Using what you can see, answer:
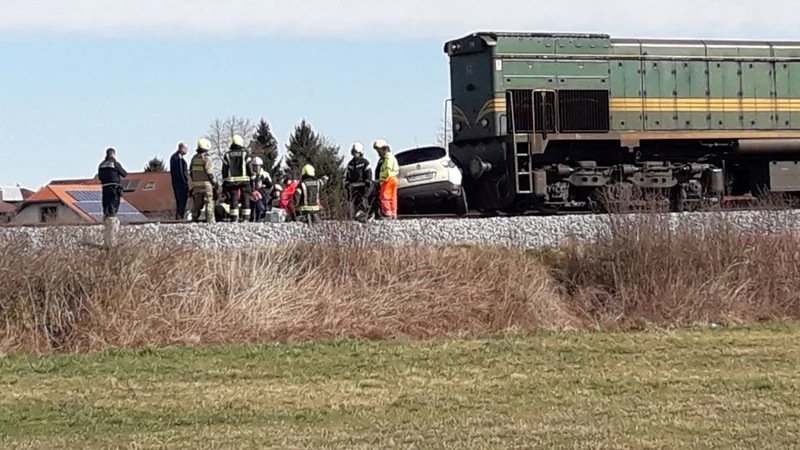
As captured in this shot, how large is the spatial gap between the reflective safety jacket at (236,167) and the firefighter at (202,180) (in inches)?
11.0

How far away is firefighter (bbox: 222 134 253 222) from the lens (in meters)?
17.2

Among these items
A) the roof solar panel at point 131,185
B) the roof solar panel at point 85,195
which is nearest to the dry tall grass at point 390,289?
the roof solar panel at point 85,195

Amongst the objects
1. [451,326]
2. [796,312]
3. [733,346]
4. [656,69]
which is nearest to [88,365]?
[451,326]

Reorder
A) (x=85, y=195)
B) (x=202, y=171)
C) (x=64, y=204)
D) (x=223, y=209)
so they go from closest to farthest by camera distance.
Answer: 1. (x=202, y=171)
2. (x=223, y=209)
3. (x=64, y=204)
4. (x=85, y=195)

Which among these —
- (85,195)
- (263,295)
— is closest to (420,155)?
(263,295)

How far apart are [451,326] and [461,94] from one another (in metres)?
7.56

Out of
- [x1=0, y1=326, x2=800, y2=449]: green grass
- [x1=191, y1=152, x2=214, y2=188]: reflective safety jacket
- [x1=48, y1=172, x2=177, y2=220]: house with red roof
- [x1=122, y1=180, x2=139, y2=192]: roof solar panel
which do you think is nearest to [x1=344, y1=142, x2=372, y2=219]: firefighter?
[x1=191, y1=152, x2=214, y2=188]: reflective safety jacket

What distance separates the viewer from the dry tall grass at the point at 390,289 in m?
12.8

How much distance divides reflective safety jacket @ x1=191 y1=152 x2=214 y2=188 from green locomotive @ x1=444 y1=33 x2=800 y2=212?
Result: 4.82 metres

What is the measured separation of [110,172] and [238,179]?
215 cm

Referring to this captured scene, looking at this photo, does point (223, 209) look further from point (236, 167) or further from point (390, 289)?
point (390, 289)

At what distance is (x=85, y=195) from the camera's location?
41.7 m

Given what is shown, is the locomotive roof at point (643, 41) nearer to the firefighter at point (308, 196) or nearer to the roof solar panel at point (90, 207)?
the firefighter at point (308, 196)

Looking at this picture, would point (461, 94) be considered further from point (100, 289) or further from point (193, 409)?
point (193, 409)
